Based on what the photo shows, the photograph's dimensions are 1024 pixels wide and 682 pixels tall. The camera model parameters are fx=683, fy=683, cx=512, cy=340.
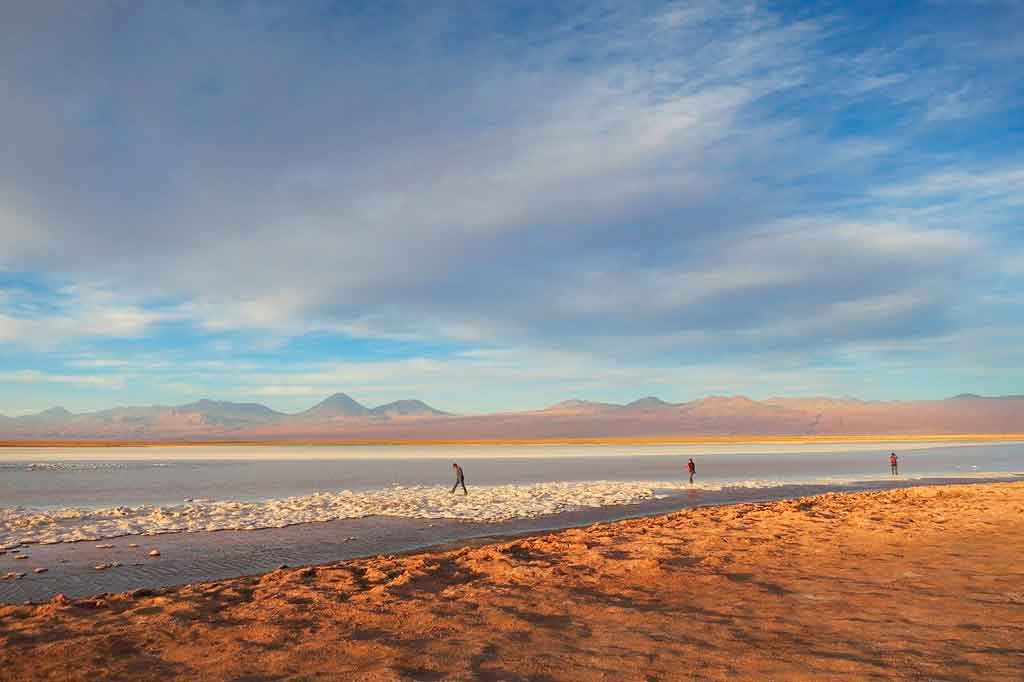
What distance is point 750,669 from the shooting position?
25.6 feet

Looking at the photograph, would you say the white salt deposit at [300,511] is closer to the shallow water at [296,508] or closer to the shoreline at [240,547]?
the shallow water at [296,508]

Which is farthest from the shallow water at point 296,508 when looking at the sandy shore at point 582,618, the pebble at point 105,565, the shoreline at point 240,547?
the sandy shore at point 582,618

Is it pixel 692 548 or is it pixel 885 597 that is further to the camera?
pixel 692 548

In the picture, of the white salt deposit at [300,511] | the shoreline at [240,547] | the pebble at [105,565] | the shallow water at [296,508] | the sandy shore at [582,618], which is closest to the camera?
the sandy shore at [582,618]

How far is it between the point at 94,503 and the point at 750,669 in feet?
96.1

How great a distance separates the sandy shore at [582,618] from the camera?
8062 millimetres

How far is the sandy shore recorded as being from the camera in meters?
8.06

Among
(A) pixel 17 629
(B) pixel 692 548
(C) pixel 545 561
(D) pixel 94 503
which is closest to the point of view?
(A) pixel 17 629

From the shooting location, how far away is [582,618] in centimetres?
1021

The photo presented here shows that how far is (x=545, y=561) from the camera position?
14.2 metres

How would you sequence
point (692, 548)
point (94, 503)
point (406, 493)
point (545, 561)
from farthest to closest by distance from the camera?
point (406, 493) → point (94, 503) → point (692, 548) → point (545, 561)

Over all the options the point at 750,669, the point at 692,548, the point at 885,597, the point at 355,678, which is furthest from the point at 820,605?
the point at 355,678

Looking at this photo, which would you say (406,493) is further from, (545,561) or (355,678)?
(355,678)

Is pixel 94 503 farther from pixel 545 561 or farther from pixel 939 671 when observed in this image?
pixel 939 671
